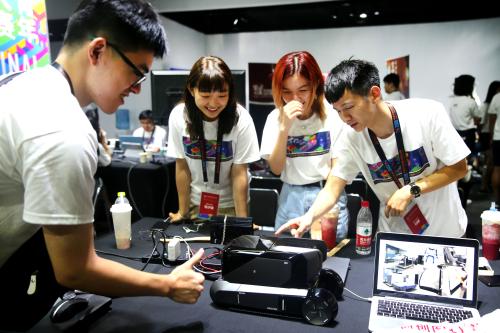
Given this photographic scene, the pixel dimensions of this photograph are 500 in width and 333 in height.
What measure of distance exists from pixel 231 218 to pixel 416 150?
0.77m

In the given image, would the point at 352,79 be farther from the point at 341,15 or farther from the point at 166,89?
the point at 341,15

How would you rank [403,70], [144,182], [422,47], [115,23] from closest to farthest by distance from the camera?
[115,23] → [144,182] → [403,70] → [422,47]

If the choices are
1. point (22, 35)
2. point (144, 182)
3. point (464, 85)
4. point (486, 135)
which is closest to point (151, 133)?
point (144, 182)

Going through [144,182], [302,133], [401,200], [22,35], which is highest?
[22,35]

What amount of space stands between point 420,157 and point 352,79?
1.35 feet

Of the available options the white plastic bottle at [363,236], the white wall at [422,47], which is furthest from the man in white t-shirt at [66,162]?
the white wall at [422,47]

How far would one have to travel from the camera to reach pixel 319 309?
1.04 metres

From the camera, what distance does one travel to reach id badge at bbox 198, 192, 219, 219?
1.91 meters

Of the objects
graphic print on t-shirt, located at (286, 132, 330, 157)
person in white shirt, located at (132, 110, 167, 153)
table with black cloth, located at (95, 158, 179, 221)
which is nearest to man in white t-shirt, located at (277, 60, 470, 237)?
graphic print on t-shirt, located at (286, 132, 330, 157)

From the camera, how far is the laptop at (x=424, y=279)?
3.51 feet

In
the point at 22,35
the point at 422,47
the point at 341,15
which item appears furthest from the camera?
the point at 422,47

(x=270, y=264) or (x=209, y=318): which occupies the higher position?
(x=270, y=264)

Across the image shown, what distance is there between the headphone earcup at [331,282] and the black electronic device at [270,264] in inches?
1.5

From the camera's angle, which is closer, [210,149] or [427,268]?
[427,268]
